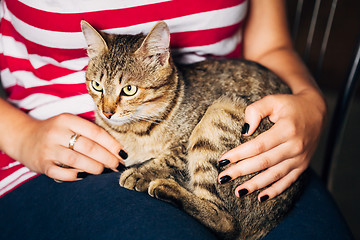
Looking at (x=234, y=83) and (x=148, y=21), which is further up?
(x=148, y=21)

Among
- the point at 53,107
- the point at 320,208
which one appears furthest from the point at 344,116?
the point at 53,107

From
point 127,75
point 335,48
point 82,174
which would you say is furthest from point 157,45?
point 335,48

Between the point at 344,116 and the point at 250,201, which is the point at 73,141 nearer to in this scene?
the point at 250,201

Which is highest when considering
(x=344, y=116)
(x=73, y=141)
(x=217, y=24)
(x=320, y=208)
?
(x=217, y=24)

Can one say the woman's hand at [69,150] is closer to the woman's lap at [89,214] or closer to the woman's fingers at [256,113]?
the woman's lap at [89,214]

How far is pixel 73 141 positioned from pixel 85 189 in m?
0.14

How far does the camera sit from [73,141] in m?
0.88

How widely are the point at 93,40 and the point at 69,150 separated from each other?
33cm

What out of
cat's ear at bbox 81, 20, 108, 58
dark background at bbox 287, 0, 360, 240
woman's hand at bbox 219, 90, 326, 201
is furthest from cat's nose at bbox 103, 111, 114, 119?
dark background at bbox 287, 0, 360, 240

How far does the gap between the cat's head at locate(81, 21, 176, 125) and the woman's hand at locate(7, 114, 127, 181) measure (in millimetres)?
75

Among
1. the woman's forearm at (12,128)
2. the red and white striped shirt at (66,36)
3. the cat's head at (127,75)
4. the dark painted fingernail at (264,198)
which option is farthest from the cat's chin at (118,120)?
the dark painted fingernail at (264,198)

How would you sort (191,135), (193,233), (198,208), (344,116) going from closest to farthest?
1. (193,233)
2. (198,208)
3. (191,135)
4. (344,116)

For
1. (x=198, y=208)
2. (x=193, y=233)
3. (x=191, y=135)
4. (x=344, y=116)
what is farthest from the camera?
(x=344, y=116)

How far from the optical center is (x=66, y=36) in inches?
35.5
